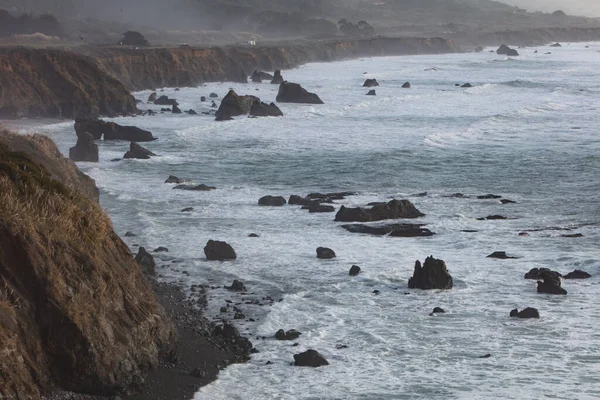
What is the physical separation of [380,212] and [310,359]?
13897 millimetres

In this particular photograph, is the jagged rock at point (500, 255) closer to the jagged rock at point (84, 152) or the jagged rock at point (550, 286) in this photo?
the jagged rock at point (550, 286)

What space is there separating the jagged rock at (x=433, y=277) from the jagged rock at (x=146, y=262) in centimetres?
593

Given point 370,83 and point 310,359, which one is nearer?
point 310,359

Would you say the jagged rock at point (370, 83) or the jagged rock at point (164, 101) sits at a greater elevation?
the jagged rock at point (370, 83)

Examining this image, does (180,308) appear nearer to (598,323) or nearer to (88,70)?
(598,323)

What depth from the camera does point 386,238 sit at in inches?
1134

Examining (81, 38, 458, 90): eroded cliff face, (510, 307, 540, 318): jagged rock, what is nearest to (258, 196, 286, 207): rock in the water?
(510, 307, 540, 318): jagged rock

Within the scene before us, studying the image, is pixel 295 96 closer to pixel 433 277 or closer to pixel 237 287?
pixel 237 287

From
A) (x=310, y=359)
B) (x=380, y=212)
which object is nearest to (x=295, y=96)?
(x=380, y=212)

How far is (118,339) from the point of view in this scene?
51.7 ft

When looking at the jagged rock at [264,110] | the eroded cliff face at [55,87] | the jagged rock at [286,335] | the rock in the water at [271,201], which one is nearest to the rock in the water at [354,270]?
the jagged rock at [286,335]

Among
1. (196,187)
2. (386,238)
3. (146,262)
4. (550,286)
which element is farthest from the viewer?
(196,187)

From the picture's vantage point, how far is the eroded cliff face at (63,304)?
14422 millimetres

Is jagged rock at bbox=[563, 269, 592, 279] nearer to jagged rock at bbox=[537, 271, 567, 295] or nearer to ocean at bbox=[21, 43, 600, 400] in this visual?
ocean at bbox=[21, 43, 600, 400]
